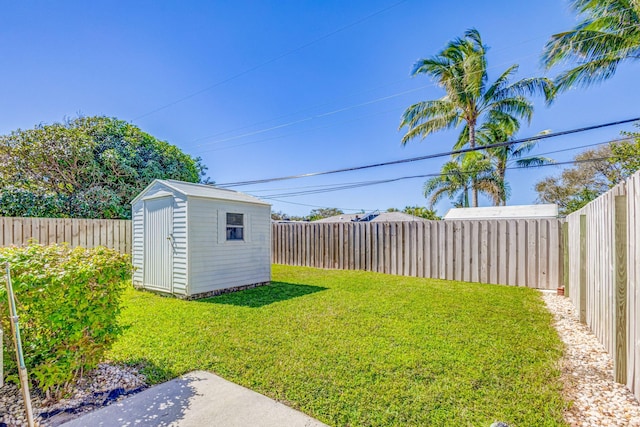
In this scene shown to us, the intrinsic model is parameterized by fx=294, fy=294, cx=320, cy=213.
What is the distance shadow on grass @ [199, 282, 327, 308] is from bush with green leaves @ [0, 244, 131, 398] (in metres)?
3.02

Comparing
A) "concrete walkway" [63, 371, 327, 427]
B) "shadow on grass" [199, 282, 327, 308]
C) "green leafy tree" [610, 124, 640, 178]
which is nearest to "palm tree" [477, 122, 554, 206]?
"green leafy tree" [610, 124, 640, 178]

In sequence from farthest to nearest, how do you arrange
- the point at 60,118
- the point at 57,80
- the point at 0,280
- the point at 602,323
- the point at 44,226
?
the point at 60,118, the point at 57,80, the point at 44,226, the point at 602,323, the point at 0,280

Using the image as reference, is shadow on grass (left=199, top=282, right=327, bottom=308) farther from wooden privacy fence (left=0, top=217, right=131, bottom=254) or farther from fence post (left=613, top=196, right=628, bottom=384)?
wooden privacy fence (left=0, top=217, right=131, bottom=254)

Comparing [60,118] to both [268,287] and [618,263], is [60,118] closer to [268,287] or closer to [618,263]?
[268,287]

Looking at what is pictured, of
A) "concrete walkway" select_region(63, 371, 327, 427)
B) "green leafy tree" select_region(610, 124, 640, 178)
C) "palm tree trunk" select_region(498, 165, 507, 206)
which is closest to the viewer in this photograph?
"concrete walkway" select_region(63, 371, 327, 427)

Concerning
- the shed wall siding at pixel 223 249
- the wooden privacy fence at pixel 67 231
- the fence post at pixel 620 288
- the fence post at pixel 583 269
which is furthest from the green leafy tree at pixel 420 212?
the fence post at pixel 620 288

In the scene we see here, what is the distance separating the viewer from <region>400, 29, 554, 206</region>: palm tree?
40.6 ft

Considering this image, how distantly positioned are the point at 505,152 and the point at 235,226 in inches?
601

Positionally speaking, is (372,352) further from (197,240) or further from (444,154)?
(444,154)

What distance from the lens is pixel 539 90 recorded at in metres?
11.6

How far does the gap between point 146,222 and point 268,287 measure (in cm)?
320

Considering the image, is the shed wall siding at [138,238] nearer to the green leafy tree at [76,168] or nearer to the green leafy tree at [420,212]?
the green leafy tree at [76,168]

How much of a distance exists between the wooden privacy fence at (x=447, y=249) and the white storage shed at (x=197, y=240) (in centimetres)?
333

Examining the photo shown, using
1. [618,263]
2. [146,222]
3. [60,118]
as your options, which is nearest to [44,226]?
[146,222]
